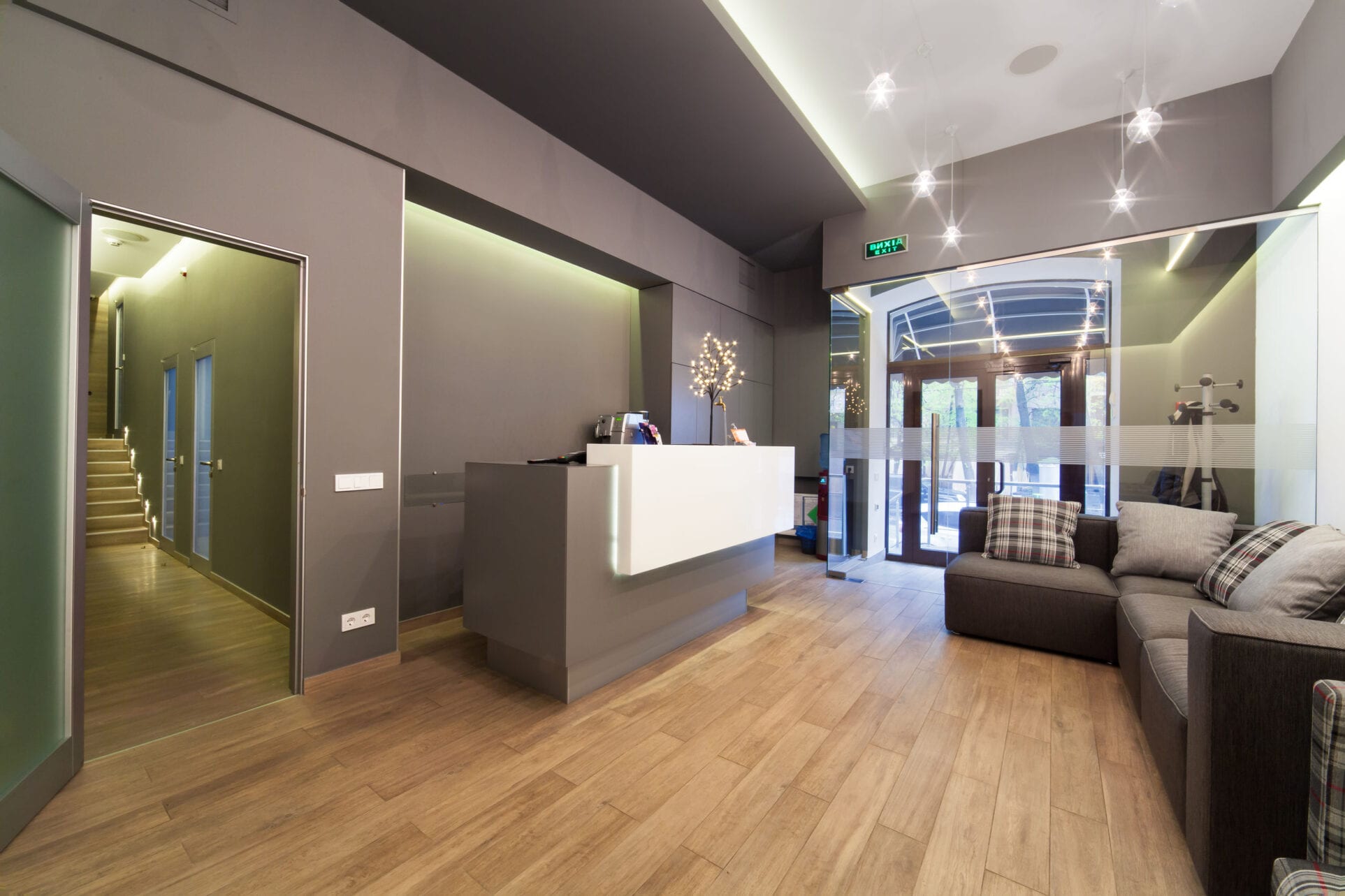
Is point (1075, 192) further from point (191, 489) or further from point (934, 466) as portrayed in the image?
point (191, 489)

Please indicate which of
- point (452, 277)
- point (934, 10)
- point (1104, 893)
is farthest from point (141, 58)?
point (1104, 893)

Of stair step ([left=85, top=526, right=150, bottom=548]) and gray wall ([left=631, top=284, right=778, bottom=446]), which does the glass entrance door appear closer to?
gray wall ([left=631, top=284, right=778, bottom=446])

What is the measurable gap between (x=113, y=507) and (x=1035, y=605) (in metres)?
9.26

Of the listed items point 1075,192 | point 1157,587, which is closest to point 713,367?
point 1075,192

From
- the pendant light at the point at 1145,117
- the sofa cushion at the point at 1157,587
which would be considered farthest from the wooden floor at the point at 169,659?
the pendant light at the point at 1145,117

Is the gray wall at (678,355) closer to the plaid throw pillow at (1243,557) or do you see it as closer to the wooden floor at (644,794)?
the wooden floor at (644,794)

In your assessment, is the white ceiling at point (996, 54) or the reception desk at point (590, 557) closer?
the reception desk at point (590, 557)

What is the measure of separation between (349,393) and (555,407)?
1937mm

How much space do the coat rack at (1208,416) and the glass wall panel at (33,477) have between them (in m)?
5.96

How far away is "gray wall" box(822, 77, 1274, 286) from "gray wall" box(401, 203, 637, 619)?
2625 mm

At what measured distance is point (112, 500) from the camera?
6.16 meters

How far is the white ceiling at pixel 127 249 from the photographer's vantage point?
4531 millimetres

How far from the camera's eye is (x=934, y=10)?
10.1 feet

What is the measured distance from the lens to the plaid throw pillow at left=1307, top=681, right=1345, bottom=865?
1080 millimetres
